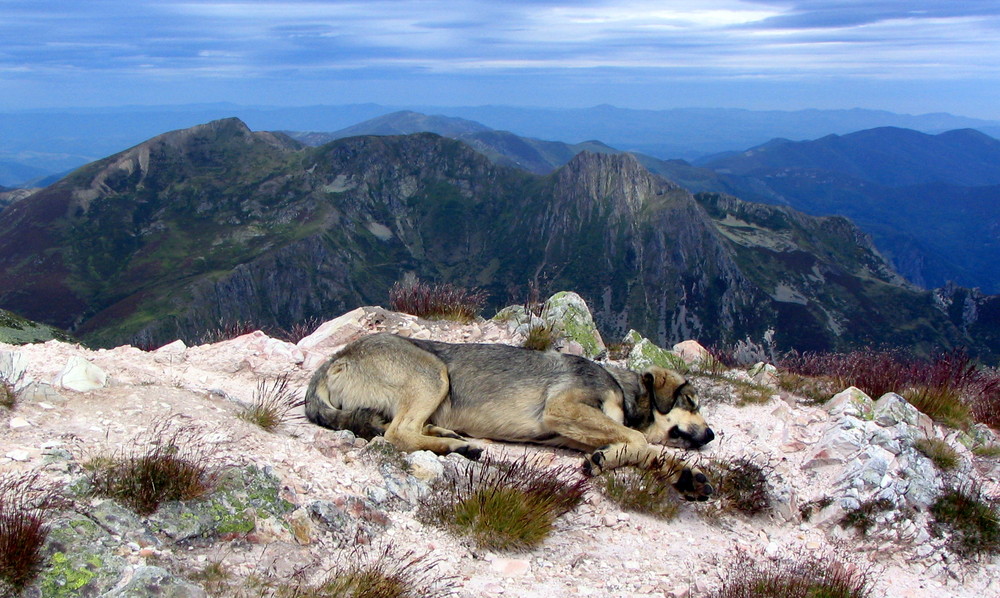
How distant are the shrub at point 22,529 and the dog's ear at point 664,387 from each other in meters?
7.13

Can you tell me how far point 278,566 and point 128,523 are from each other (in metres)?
1.20

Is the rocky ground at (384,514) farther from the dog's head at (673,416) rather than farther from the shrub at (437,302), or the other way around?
the shrub at (437,302)

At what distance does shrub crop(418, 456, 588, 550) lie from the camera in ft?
20.4

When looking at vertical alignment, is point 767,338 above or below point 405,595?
below

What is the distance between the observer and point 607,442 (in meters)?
8.41

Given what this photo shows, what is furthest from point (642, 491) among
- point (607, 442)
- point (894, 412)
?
point (894, 412)

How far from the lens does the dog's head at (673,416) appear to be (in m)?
9.27

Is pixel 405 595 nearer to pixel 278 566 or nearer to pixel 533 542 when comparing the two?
pixel 278 566

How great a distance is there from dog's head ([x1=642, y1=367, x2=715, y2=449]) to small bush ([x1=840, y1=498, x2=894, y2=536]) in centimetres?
194

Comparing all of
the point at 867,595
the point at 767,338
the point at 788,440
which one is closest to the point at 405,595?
the point at 867,595

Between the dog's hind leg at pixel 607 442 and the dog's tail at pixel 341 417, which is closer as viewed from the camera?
the dog's hind leg at pixel 607 442

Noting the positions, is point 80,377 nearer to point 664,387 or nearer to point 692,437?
point 664,387

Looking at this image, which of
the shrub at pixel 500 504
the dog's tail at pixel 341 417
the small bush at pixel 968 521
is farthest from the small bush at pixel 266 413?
the small bush at pixel 968 521

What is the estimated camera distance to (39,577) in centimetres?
414
